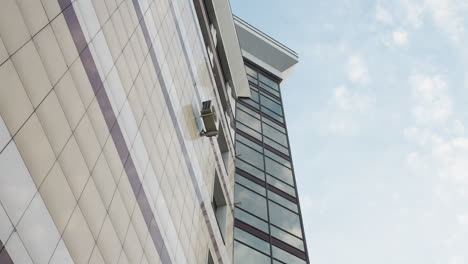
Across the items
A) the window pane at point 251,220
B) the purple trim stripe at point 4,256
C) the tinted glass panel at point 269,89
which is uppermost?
the tinted glass panel at point 269,89

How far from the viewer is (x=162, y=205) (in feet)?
49.6

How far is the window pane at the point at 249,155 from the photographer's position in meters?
33.3

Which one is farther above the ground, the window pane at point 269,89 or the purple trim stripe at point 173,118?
the window pane at point 269,89

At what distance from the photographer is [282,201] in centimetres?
3139

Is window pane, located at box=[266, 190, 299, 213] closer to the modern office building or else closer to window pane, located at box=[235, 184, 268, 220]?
window pane, located at box=[235, 184, 268, 220]

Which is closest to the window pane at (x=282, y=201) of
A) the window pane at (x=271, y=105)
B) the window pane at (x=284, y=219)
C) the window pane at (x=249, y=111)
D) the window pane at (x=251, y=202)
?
the window pane at (x=284, y=219)

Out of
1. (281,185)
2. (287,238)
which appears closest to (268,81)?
(281,185)

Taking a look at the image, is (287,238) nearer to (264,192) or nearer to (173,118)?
(264,192)

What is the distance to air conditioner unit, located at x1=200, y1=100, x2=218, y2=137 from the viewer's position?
69.9ft

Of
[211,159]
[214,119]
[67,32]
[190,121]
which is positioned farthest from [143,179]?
[211,159]

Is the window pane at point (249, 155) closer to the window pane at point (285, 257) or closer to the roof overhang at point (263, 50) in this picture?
the window pane at point (285, 257)

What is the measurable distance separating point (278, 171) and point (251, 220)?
7276mm

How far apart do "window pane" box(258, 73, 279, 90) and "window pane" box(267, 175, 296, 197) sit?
1730 cm

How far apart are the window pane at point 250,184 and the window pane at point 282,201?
0.55 metres
